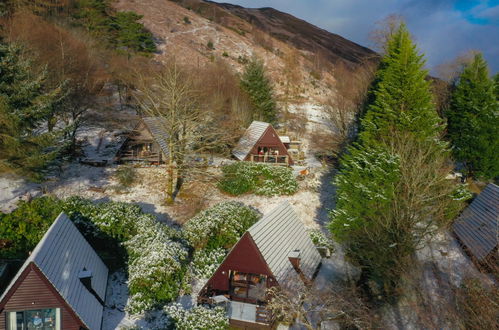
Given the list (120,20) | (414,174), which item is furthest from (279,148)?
(120,20)

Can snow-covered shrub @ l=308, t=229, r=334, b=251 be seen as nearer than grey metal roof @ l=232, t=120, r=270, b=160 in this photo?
Yes

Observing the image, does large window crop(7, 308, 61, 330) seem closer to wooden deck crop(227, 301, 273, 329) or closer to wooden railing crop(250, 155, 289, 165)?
wooden deck crop(227, 301, 273, 329)

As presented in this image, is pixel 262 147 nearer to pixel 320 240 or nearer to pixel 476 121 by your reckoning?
pixel 320 240

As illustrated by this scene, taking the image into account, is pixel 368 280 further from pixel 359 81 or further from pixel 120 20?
pixel 120 20

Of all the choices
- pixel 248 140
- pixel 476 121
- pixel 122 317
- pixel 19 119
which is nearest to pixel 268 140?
pixel 248 140

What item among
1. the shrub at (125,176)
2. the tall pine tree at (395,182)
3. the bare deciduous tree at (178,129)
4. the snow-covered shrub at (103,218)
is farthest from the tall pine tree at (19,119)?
the tall pine tree at (395,182)

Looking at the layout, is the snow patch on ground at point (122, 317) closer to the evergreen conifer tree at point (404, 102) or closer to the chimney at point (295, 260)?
the chimney at point (295, 260)

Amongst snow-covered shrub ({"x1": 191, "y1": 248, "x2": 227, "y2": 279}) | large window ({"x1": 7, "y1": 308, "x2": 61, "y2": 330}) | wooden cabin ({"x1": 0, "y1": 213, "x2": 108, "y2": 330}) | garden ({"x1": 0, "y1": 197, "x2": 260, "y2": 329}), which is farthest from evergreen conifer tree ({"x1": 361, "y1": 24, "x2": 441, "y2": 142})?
large window ({"x1": 7, "y1": 308, "x2": 61, "y2": 330})
